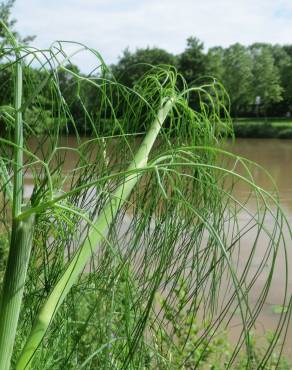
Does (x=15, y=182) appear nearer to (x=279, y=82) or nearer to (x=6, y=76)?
(x=6, y=76)

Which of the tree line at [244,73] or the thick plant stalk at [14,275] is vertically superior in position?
the tree line at [244,73]

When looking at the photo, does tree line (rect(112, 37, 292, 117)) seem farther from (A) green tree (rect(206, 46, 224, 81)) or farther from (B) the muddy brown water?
(B) the muddy brown water

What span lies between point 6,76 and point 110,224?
0.74ft

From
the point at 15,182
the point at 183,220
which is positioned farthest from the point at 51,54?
the point at 183,220

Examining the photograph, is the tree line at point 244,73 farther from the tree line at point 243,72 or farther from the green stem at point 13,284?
the green stem at point 13,284

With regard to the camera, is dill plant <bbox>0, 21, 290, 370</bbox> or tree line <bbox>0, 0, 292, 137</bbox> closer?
dill plant <bbox>0, 21, 290, 370</bbox>

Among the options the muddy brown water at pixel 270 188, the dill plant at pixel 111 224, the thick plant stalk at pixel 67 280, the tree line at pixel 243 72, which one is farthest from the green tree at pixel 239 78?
the thick plant stalk at pixel 67 280

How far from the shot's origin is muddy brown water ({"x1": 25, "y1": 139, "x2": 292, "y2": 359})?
11.2ft

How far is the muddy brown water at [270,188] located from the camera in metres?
3.41

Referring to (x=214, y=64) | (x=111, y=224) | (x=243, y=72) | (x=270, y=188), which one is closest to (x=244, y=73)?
(x=243, y=72)

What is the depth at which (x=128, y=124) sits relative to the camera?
60 cm

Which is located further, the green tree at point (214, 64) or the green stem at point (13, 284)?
the green tree at point (214, 64)

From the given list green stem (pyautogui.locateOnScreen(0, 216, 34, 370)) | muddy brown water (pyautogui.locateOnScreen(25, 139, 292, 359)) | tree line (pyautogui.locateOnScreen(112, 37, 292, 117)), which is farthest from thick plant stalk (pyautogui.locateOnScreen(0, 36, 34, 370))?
tree line (pyautogui.locateOnScreen(112, 37, 292, 117))

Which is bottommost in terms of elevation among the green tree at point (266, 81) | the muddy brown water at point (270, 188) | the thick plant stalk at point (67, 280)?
the muddy brown water at point (270, 188)
